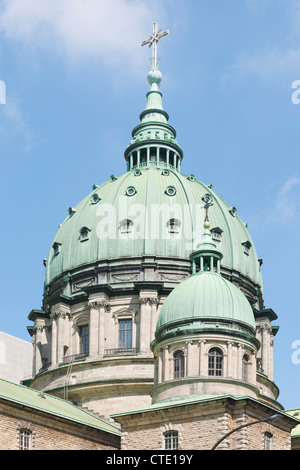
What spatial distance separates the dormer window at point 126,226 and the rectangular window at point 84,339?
8.49 meters

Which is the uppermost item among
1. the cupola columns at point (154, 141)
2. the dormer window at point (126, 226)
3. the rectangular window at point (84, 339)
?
the cupola columns at point (154, 141)

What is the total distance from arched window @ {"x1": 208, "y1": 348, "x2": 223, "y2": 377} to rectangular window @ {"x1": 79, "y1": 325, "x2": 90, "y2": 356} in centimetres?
1863

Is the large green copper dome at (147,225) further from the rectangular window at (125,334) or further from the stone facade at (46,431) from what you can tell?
the stone facade at (46,431)

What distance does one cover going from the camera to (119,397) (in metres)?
74.8

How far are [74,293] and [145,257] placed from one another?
21.8ft

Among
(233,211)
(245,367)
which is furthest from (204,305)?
(233,211)

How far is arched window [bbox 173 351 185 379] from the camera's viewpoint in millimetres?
62719

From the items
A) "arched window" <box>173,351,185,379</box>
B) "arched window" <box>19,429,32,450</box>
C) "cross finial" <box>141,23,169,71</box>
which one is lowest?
"arched window" <box>19,429,32,450</box>

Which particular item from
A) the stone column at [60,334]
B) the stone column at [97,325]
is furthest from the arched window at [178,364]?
the stone column at [60,334]

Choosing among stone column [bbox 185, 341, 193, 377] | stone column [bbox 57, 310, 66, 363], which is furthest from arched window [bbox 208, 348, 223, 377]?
stone column [bbox 57, 310, 66, 363]

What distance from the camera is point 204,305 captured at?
6425cm

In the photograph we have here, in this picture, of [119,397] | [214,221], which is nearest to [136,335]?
[119,397]

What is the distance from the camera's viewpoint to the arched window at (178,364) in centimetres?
6272

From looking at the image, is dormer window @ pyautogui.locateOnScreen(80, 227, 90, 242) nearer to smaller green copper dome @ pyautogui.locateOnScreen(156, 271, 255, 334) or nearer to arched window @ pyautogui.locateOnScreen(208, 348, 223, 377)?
smaller green copper dome @ pyautogui.locateOnScreen(156, 271, 255, 334)
